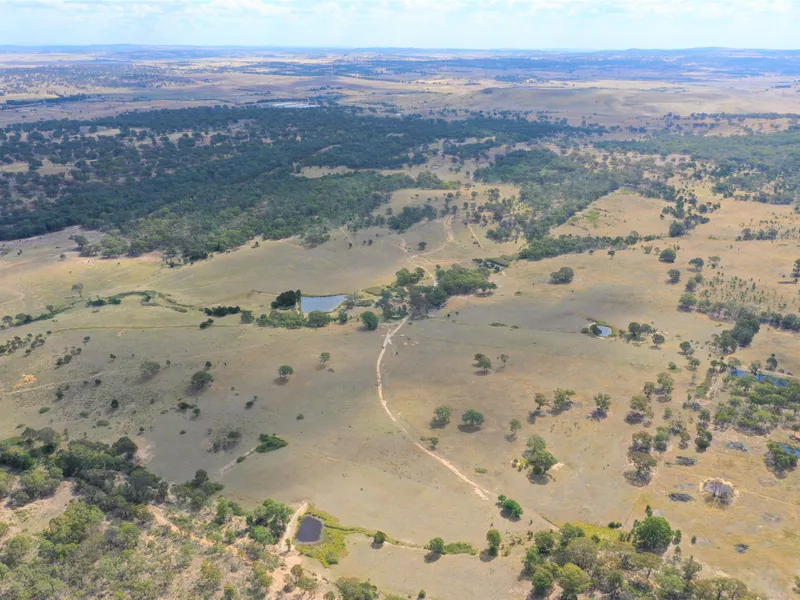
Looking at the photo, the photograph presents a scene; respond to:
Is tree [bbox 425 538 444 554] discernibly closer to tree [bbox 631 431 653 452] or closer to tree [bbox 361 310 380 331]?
tree [bbox 631 431 653 452]

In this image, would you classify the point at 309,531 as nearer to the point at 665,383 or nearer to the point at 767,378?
the point at 665,383

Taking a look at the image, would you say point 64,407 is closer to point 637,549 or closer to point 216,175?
point 637,549

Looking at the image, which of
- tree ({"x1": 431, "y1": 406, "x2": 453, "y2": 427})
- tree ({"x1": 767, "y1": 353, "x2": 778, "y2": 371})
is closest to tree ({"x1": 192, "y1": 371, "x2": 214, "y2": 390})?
tree ({"x1": 431, "y1": 406, "x2": 453, "y2": 427})

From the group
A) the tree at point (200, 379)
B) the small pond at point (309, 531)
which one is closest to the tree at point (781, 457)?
the small pond at point (309, 531)

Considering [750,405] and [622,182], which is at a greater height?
[622,182]

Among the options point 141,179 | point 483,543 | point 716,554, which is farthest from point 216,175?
point 716,554

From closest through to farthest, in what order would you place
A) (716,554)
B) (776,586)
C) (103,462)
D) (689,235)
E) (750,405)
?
1. (776,586)
2. (716,554)
3. (103,462)
4. (750,405)
5. (689,235)
